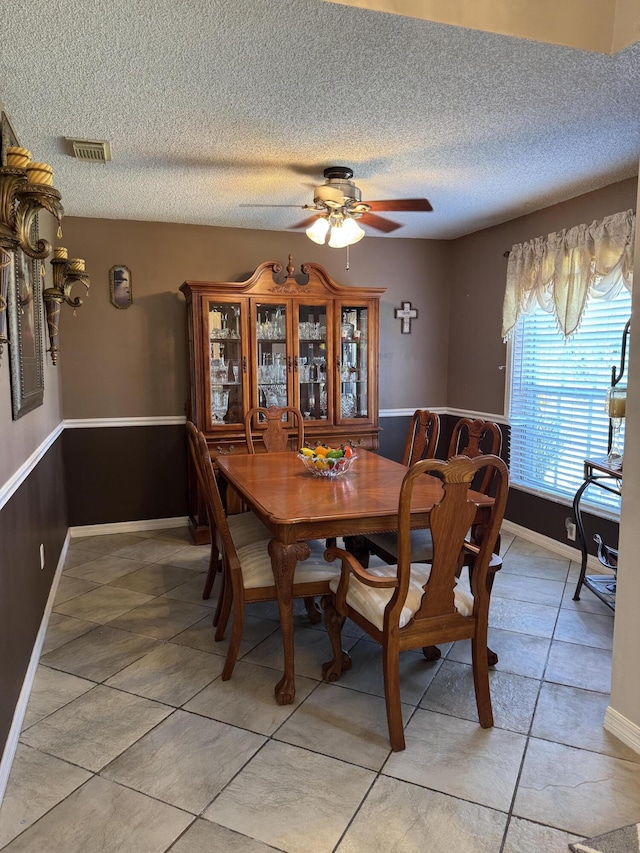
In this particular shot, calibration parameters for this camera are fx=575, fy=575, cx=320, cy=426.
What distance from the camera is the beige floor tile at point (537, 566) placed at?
11.9 ft

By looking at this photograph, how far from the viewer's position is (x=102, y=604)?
321 centimetres

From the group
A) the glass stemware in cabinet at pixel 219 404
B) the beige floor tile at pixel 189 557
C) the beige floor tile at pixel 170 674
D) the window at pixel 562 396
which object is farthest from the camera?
the glass stemware in cabinet at pixel 219 404

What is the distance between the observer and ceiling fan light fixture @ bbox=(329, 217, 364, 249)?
295 cm

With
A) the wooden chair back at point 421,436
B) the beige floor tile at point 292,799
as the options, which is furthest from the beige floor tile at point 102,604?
the wooden chair back at point 421,436

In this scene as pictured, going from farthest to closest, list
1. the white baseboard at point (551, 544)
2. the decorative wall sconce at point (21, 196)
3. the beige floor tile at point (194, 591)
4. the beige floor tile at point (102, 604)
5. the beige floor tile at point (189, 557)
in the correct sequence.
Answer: the beige floor tile at point (189, 557)
the white baseboard at point (551, 544)
the beige floor tile at point (194, 591)
the beige floor tile at point (102, 604)
the decorative wall sconce at point (21, 196)

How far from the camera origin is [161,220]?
14.3 ft

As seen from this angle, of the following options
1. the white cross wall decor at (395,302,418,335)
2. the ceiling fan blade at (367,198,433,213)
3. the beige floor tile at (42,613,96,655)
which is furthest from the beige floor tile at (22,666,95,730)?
the white cross wall decor at (395,302,418,335)

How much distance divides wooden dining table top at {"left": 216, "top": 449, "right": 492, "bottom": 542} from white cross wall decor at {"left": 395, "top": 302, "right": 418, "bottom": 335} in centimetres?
208

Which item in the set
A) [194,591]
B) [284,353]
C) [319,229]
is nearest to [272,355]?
[284,353]

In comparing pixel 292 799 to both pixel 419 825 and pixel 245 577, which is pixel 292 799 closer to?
pixel 419 825

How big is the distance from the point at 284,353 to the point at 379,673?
102 inches

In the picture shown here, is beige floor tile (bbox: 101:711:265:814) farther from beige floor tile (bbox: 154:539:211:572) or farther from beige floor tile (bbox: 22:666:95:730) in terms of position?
beige floor tile (bbox: 154:539:211:572)

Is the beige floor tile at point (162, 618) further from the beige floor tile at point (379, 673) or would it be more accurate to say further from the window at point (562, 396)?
the window at point (562, 396)

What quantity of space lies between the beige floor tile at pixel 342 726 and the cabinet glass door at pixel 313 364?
248cm
